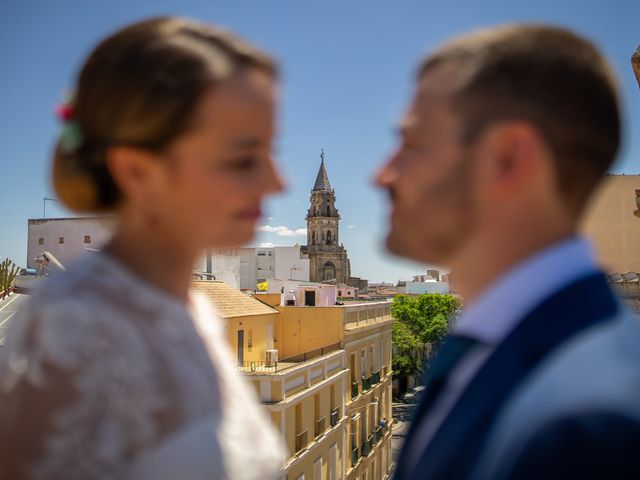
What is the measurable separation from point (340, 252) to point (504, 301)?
97574mm

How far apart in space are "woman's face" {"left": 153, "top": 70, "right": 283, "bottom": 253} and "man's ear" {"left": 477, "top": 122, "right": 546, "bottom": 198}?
A: 46 cm

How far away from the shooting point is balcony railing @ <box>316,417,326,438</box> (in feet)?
56.7

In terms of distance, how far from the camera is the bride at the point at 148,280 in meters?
1.19

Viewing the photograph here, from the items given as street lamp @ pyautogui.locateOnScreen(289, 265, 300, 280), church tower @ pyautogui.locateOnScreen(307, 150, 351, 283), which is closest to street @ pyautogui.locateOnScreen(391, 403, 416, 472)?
street lamp @ pyautogui.locateOnScreen(289, 265, 300, 280)

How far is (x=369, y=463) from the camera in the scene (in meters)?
25.1

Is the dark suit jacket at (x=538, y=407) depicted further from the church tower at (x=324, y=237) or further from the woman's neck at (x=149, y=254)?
the church tower at (x=324, y=237)

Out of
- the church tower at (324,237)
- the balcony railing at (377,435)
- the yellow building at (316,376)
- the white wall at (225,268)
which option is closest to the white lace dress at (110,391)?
the yellow building at (316,376)

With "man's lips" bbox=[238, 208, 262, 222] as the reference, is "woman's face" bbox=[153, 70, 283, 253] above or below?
above

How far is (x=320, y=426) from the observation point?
57.8 feet

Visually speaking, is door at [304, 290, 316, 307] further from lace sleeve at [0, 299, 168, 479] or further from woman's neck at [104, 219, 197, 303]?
lace sleeve at [0, 299, 168, 479]

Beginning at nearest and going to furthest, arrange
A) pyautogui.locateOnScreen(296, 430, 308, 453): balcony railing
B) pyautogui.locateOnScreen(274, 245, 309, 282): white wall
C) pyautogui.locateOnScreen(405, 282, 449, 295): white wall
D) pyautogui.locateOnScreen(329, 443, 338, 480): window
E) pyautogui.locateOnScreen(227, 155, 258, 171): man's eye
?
pyautogui.locateOnScreen(227, 155, 258, 171): man's eye < pyautogui.locateOnScreen(296, 430, 308, 453): balcony railing < pyautogui.locateOnScreen(329, 443, 338, 480): window < pyautogui.locateOnScreen(405, 282, 449, 295): white wall < pyautogui.locateOnScreen(274, 245, 309, 282): white wall

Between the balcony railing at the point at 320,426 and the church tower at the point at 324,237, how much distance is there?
79.7 meters

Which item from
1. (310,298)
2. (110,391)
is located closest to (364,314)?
(310,298)

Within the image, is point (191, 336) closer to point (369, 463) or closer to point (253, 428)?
point (253, 428)
